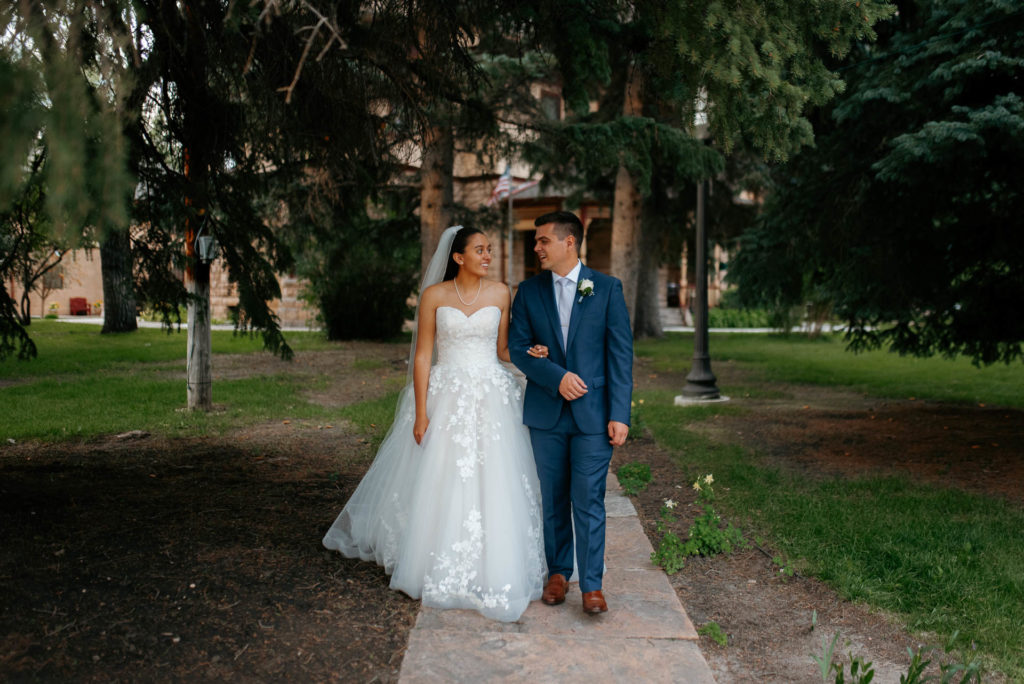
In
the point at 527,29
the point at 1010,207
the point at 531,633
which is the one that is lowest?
the point at 531,633

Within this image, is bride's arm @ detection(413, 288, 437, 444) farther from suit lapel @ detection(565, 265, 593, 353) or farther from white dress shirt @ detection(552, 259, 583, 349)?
suit lapel @ detection(565, 265, 593, 353)

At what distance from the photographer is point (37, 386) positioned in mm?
11758

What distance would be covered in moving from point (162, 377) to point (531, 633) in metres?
10.9

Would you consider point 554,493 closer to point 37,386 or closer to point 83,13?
point 83,13

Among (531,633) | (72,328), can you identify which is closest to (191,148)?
(531,633)

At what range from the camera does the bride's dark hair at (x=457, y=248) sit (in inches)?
180

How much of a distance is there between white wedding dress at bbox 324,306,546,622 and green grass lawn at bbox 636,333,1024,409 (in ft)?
32.9

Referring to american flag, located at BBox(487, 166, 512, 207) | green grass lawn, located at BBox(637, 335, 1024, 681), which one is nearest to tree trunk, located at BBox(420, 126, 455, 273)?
american flag, located at BBox(487, 166, 512, 207)

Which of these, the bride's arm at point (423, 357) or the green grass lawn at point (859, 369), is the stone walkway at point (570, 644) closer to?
the bride's arm at point (423, 357)

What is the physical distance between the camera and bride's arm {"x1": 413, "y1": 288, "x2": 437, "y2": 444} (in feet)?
15.1

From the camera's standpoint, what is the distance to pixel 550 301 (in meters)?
4.40

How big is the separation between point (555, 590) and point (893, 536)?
8.66 feet

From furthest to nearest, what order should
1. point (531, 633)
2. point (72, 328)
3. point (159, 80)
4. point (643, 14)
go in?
point (72, 328) < point (159, 80) < point (643, 14) < point (531, 633)

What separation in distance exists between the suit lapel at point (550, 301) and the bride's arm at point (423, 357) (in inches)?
26.4
